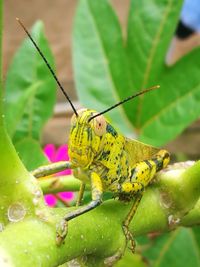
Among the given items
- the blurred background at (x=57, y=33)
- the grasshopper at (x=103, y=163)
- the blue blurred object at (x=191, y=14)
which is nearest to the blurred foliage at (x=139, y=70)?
the grasshopper at (x=103, y=163)

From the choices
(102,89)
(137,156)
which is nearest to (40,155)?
(137,156)

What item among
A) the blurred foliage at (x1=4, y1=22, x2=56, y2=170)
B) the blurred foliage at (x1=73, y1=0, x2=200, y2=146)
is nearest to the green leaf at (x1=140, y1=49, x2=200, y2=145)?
the blurred foliage at (x1=73, y1=0, x2=200, y2=146)

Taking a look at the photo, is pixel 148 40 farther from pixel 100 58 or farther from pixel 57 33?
pixel 57 33

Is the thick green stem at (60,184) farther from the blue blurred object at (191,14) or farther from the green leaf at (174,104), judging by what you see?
the blue blurred object at (191,14)

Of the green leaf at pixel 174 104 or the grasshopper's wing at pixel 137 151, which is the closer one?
the grasshopper's wing at pixel 137 151

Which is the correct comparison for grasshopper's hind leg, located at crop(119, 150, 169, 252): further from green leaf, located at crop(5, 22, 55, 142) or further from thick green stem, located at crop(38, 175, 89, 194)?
green leaf, located at crop(5, 22, 55, 142)

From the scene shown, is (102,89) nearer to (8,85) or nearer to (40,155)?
(8,85)
